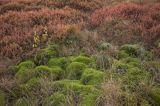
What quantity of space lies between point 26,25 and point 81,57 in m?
4.02

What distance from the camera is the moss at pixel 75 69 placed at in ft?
21.2

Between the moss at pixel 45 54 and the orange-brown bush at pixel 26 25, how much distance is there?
763 mm

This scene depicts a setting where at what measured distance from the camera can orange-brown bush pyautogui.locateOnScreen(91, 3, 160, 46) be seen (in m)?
8.95

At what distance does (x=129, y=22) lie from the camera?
33.2 feet

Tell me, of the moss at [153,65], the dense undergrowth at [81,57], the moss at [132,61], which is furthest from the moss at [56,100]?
the moss at [153,65]

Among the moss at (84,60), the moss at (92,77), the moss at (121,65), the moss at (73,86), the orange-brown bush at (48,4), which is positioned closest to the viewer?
the moss at (73,86)

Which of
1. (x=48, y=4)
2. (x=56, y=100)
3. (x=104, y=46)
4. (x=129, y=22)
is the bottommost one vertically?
(x=56, y=100)

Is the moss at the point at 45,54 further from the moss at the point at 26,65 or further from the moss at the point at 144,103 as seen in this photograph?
the moss at the point at 144,103

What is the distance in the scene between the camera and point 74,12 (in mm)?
11648

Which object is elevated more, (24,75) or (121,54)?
(121,54)

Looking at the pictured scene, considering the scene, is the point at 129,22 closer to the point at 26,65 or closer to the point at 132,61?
the point at 132,61

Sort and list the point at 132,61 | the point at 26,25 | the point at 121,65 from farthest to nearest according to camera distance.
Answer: the point at 26,25 < the point at 132,61 < the point at 121,65

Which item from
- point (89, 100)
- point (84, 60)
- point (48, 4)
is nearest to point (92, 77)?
point (89, 100)

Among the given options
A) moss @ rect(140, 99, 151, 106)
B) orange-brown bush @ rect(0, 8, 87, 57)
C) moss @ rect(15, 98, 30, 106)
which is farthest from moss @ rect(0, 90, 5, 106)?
moss @ rect(140, 99, 151, 106)
